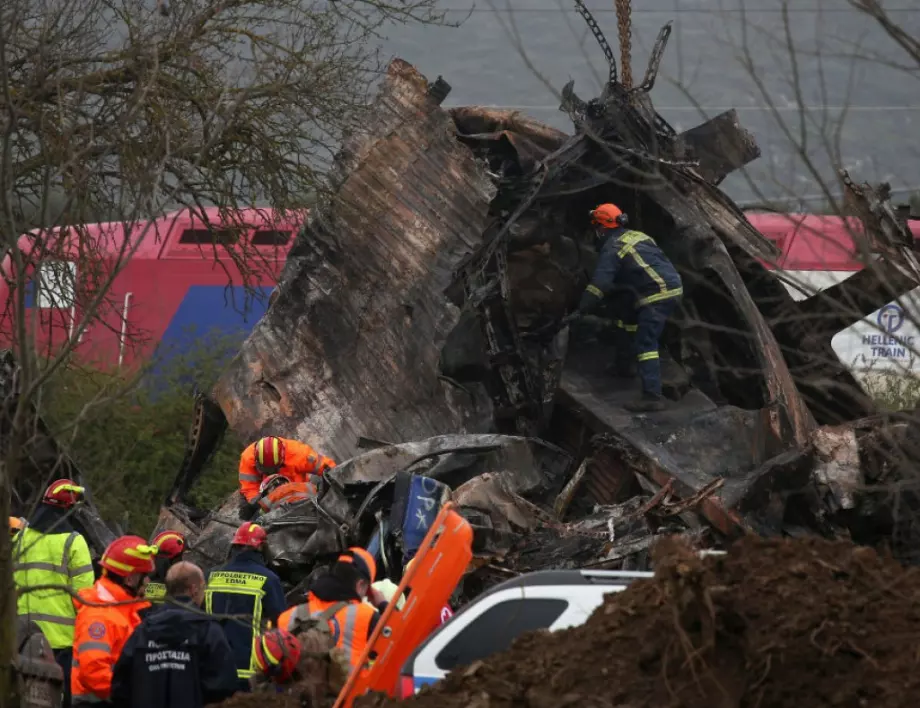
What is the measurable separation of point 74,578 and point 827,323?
22.7 feet

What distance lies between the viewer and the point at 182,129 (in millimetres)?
10641

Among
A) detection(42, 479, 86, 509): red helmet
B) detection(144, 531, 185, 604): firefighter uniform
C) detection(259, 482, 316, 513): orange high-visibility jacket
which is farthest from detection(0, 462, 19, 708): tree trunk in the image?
detection(259, 482, 316, 513): orange high-visibility jacket

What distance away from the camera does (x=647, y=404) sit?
467 inches

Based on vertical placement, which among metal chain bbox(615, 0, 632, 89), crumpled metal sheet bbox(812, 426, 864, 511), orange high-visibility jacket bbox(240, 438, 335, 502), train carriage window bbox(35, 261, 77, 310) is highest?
metal chain bbox(615, 0, 632, 89)

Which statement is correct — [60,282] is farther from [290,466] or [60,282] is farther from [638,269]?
[638,269]

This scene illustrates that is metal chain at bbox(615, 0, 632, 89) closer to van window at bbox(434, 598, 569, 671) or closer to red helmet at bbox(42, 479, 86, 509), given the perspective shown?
red helmet at bbox(42, 479, 86, 509)

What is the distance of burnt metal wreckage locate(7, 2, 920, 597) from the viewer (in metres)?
10.5

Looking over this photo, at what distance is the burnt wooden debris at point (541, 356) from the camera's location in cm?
1063

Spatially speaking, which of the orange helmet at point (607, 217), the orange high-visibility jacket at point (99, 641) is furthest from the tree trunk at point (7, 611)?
the orange helmet at point (607, 217)

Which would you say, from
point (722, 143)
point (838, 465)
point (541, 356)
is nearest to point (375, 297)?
point (541, 356)

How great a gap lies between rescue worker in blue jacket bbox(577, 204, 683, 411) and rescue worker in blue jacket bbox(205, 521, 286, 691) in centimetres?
483

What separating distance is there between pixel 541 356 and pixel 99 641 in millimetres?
5981

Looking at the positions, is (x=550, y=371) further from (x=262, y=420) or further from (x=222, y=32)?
(x=222, y=32)

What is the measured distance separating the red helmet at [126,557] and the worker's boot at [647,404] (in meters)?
5.33
